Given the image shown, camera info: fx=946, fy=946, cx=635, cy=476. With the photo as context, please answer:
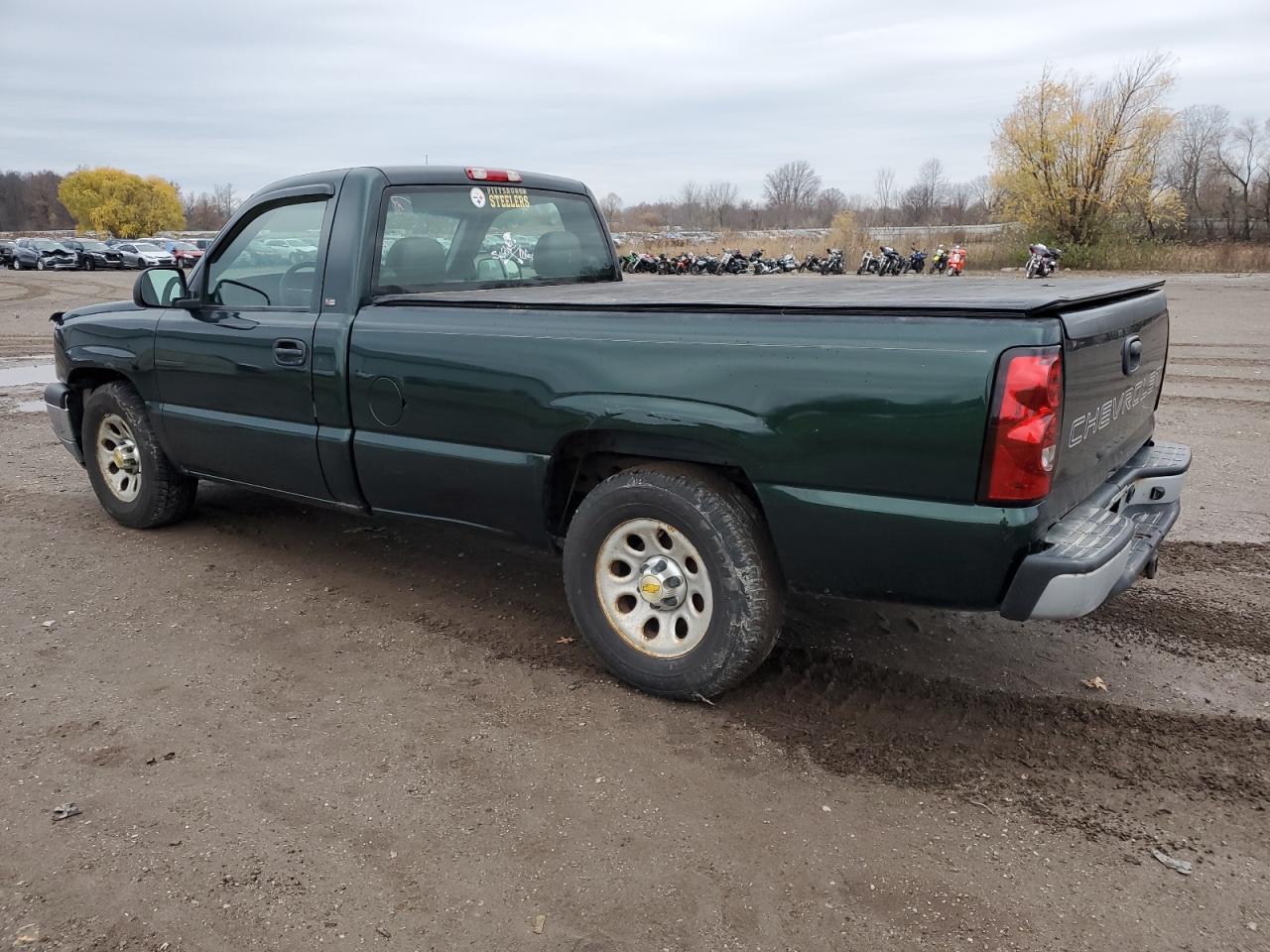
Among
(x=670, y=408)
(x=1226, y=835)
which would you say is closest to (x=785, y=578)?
(x=670, y=408)

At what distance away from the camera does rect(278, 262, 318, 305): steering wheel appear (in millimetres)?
4348

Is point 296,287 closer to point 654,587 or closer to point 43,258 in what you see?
point 654,587

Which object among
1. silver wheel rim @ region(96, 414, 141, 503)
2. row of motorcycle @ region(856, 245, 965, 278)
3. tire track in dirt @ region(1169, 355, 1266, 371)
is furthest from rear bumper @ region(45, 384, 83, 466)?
row of motorcycle @ region(856, 245, 965, 278)

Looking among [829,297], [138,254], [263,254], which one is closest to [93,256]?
[138,254]

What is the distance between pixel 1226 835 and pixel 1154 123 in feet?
128

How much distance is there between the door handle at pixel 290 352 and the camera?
13.8 feet

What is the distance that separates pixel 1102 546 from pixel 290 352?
3376 mm

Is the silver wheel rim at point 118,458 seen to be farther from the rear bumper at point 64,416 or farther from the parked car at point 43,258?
the parked car at point 43,258

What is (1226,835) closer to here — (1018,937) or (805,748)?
(1018,937)

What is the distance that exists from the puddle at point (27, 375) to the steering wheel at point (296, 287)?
791cm

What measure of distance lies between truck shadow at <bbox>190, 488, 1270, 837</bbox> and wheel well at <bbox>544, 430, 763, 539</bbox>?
1.51ft

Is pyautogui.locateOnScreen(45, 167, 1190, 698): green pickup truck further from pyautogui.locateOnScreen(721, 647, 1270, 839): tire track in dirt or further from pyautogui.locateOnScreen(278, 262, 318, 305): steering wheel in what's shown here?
pyautogui.locateOnScreen(721, 647, 1270, 839): tire track in dirt

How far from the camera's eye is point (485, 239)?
4.79m

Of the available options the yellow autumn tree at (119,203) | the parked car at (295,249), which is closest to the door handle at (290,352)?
the parked car at (295,249)
